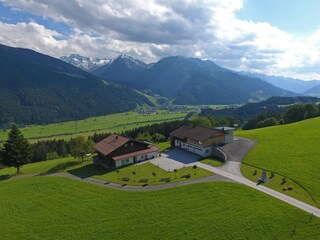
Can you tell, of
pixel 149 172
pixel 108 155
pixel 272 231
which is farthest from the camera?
pixel 108 155

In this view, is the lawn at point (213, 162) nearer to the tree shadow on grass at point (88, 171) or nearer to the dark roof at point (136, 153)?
the dark roof at point (136, 153)

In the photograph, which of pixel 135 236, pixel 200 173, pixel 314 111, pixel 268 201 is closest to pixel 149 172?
pixel 200 173

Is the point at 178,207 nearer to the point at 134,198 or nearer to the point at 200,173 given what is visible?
the point at 134,198

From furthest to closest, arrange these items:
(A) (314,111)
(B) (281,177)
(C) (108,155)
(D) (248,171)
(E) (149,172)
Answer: (A) (314,111) → (C) (108,155) → (E) (149,172) → (D) (248,171) → (B) (281,177)

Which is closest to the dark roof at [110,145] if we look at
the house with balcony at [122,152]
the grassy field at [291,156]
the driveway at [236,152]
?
the house with balcony at [122,152]

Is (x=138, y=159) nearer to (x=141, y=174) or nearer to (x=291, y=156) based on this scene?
(x=141, y=174)

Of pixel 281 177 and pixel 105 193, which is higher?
pixel 281 177
